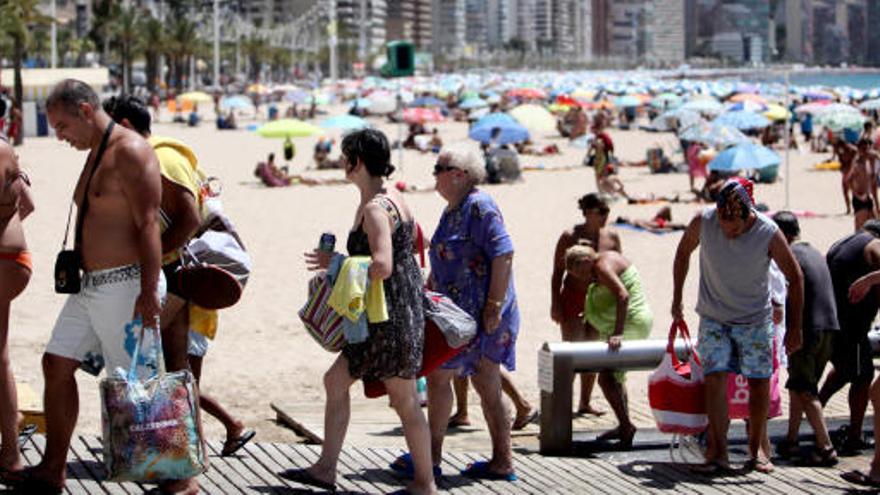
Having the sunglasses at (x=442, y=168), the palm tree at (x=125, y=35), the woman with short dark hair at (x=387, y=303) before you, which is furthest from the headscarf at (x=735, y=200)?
the palm tree at (x=125, y=35)

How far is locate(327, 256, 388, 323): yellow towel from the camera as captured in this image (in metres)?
4.71

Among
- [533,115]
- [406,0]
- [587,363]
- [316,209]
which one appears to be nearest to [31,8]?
[533,115]

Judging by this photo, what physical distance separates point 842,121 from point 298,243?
19233 mm

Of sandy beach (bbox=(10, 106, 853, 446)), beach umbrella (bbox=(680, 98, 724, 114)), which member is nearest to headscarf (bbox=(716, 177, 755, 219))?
sandy beach (bbox=(10, 106, 853, 446))

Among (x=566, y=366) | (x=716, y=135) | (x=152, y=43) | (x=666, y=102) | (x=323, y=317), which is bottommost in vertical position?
(x=566, y=366)

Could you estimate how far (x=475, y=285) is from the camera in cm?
540

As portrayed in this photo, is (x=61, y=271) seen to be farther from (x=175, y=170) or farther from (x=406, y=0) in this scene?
(x=406, y=0)

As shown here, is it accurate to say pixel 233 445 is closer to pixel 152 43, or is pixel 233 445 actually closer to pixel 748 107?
pixel 748 107

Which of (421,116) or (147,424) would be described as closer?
(147,424)

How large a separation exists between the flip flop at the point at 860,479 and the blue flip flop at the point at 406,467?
156cm

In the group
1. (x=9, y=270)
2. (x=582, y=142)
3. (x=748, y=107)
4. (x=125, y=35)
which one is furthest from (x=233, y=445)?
(x=125, y=35)

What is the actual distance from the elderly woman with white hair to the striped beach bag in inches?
23.1

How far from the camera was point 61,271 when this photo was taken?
177 inches

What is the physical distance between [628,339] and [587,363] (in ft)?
2.20
